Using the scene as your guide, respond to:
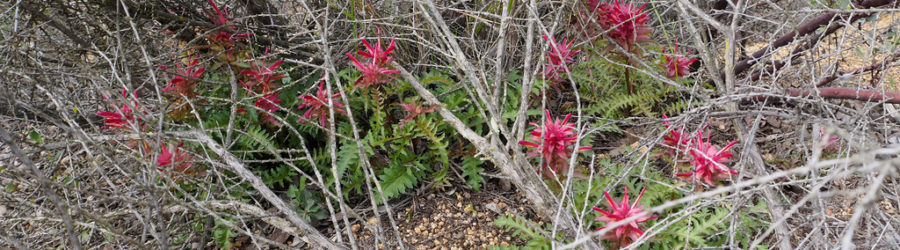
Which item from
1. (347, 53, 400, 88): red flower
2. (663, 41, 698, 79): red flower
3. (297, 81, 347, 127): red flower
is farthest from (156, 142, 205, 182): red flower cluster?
(663, 41, 698, 79): red flower

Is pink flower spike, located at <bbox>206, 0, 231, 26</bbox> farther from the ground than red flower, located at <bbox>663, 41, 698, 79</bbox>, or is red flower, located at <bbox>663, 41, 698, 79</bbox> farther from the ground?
pink flower spike, located at <bbox>206, 0, 231, 26</bbox>

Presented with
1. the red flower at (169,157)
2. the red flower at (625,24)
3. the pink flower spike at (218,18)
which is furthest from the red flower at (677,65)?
the red flower at (169,157)

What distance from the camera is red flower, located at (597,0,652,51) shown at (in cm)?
237

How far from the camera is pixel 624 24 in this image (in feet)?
7.84

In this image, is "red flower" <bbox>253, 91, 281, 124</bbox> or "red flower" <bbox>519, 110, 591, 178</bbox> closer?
"red flower" <bbox>519, 110, 591, 178</bbox>

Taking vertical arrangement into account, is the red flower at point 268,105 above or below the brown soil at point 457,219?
above

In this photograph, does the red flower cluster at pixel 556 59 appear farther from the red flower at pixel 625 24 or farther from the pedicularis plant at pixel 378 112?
the red flower at pixel 625 24

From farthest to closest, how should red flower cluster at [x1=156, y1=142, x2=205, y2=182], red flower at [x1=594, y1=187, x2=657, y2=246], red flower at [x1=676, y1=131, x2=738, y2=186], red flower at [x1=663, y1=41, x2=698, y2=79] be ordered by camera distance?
red flower at [x1=663, y1=41, x2=698, y2=79]
red flower cluster at [x1=156, y1=142, x2=205, y2=182]
red flower at [x1=676, y1=131, x2=738, y2=186]
red flower at [x1=594, y1=187, x2=657, y2=246]

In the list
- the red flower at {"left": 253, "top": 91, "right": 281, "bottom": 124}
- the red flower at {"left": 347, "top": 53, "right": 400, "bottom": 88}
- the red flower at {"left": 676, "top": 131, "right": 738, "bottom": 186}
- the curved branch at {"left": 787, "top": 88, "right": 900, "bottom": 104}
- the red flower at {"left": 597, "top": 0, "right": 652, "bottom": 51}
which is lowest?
the red flower at {"left": 253, "top": 91, "right": 281, "bottom": 124}

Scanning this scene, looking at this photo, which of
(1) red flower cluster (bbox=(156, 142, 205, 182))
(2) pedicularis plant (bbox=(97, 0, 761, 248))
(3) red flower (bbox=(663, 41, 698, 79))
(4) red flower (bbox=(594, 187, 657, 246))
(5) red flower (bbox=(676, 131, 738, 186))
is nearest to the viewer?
(4) red flower (bbox=(594, 187, 657, 246))

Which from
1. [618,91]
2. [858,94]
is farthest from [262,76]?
[858,94]

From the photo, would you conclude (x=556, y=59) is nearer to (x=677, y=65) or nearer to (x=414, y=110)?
(x=677, y=65)

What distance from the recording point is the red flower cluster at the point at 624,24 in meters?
2.37

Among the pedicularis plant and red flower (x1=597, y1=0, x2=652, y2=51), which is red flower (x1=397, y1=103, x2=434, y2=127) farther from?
red flower (x1=597, y1=0, x2=652, y2=51)
